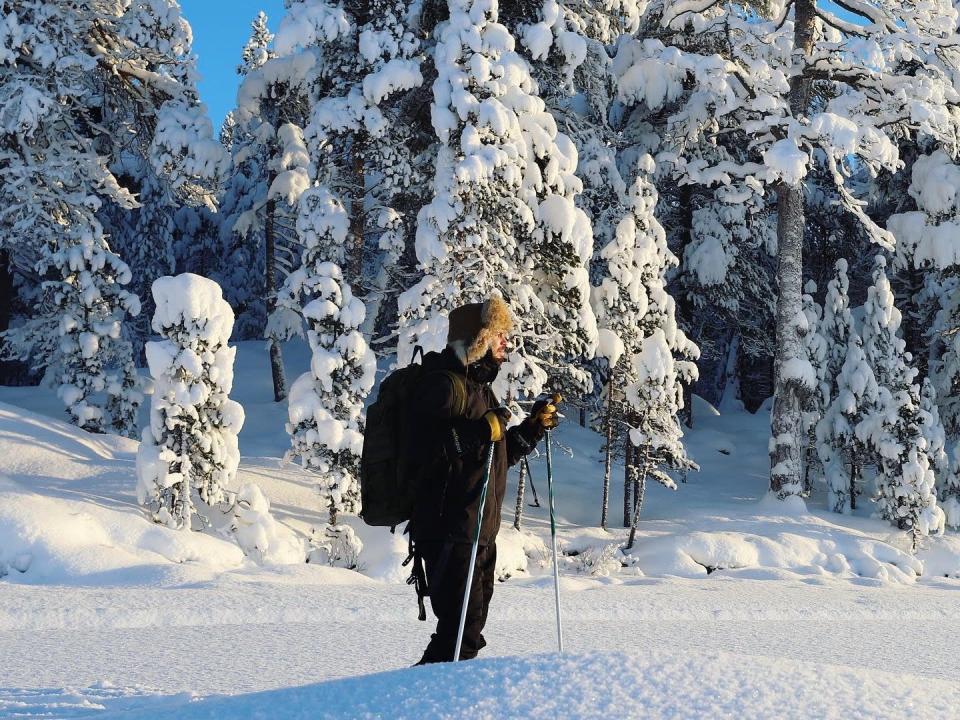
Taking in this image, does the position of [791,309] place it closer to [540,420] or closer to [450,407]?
[540,420]

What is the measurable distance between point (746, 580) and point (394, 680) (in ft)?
33.8

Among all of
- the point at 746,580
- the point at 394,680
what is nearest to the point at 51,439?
the point at 746,580

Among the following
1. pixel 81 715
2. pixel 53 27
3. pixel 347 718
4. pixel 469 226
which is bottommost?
pixel 81 715

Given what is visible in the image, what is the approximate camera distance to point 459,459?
4691 mm

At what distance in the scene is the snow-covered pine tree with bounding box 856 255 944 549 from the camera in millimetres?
17203

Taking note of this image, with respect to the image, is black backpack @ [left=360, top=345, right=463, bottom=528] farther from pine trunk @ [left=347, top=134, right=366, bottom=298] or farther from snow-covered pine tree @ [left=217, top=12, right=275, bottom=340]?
snow-covered pine tree @ [left=217, top=12, right=275, bottom=340]

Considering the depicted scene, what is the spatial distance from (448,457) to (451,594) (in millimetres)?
662

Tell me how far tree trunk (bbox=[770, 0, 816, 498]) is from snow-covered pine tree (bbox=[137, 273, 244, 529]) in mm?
10656

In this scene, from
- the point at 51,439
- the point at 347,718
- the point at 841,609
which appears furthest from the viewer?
the point at 51,439

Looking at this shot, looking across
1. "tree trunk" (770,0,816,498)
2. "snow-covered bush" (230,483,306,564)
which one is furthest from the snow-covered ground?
"tree trunk" (770,0,816,498)

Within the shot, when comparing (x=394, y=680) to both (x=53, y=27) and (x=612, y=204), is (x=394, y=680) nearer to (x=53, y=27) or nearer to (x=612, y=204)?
(x=53, y=27)

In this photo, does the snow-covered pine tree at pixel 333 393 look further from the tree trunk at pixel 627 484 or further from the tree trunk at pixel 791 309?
the tree trunk at pixel 791 309

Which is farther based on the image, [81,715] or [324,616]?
[324,616]

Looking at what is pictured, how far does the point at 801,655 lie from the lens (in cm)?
727
